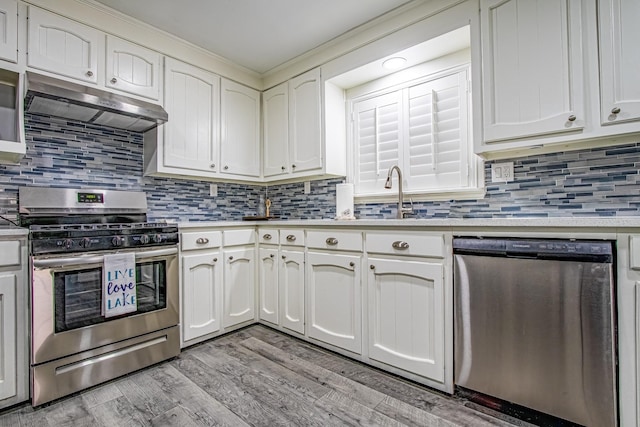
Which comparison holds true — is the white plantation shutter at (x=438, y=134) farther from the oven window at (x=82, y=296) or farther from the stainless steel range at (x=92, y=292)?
the oven window at (x=82, y=296)

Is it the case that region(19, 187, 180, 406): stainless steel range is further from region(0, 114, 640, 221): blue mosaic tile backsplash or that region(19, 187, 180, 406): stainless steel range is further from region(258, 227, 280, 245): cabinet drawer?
region(258, 227, 280, 245): cabinet drawer

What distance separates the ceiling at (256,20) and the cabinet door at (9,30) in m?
0.47

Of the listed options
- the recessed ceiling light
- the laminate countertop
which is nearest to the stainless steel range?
the laminate countertop

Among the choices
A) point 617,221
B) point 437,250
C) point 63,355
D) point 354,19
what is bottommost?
point 63,355

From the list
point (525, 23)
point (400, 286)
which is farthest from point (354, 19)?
point (400, 286)

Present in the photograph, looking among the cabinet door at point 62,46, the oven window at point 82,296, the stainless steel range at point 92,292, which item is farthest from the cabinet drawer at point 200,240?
the cabinet door at point 62,46

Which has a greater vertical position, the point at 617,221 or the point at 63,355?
the point at 617,221

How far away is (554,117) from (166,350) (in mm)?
2629

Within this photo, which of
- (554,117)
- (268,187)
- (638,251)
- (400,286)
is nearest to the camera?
(638,251)

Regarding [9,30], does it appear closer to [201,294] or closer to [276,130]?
[276,130]

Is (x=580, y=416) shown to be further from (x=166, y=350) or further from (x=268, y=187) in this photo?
(x=268, y=187)

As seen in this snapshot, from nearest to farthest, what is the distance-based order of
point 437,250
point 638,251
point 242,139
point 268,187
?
point 638,251, point 437,250, point 242,139, point 268,187

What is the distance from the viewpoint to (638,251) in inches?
48.9

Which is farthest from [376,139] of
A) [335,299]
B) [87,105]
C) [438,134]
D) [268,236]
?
[87,105]
